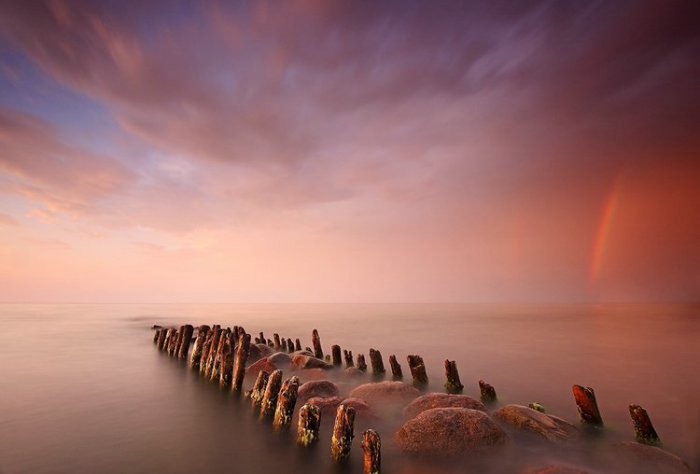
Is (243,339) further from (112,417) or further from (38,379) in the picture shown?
(38,379)

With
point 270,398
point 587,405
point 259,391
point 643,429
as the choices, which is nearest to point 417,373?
point 587,405

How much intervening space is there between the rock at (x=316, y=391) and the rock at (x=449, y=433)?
3.74 metres

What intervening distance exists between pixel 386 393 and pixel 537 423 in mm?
4243

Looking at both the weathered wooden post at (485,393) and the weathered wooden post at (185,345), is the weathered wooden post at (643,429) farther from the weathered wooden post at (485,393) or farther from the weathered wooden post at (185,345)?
the weathered wooden post at (185,345)

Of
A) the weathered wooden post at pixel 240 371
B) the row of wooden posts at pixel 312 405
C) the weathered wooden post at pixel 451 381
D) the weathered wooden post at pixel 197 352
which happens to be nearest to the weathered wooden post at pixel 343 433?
the row of wooden posts at pixel 312 405

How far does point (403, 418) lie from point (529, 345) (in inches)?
924

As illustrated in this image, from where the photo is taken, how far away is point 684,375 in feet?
60.2

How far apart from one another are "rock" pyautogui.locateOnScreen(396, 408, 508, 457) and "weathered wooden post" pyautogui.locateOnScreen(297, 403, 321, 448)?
1841 millimetres

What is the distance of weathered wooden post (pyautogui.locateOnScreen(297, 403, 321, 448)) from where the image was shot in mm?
7680

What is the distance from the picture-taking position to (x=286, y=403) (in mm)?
8719

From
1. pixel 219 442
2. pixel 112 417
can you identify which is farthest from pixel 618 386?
pixel 112 417

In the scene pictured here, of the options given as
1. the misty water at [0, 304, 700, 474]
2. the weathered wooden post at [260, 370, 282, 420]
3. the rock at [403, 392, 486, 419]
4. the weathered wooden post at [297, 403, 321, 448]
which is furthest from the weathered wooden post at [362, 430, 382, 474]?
the weathered wooden post at [260, 370, 282, 420]

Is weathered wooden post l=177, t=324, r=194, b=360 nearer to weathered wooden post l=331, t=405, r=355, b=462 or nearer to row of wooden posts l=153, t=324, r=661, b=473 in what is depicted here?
row of wooden posts l=153, t=324, r=661, b=473

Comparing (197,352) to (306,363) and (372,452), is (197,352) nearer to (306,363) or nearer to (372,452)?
(306,363)
